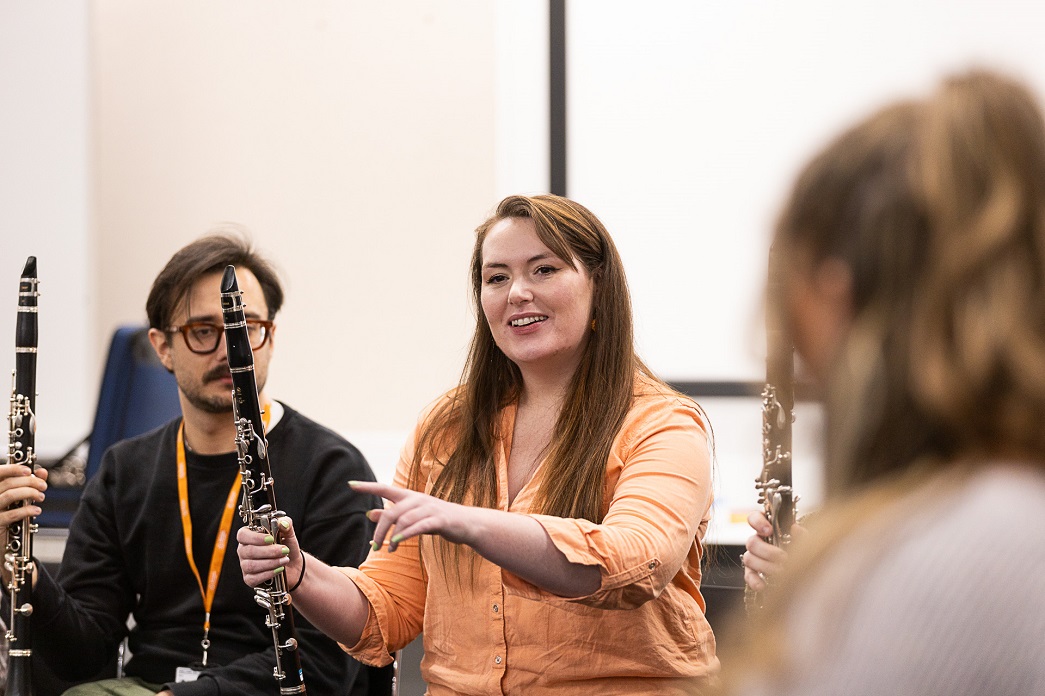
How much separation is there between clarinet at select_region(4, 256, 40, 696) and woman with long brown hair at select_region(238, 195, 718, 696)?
56 centimetres

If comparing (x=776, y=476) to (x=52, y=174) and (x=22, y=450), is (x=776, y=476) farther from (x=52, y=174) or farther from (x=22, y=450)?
(x=52, y=174)

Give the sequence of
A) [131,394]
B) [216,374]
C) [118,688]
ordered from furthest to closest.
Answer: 1. [131,394]
2. [216,374]
3. [118,688]

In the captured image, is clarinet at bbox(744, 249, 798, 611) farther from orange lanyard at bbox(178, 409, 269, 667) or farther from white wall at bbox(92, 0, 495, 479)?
white wall at bbox(92, 0, 495, 479)

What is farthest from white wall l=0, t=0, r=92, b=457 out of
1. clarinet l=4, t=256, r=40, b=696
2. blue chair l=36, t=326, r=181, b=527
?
clarinet l=4, t=256, r=40, b=696

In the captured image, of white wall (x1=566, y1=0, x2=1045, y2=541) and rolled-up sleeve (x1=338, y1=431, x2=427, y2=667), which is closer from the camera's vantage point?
rolled-up sleeve (x1=338, y1=431, x2=427, y2=667)

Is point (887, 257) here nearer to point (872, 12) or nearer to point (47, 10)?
point (872, 12)

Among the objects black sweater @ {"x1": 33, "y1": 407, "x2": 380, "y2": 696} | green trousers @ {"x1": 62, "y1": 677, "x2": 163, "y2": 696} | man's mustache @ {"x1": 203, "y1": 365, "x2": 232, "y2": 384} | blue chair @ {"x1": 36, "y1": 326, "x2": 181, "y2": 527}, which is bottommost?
green trousers @ {"x1": 62, "y1": 677, "x2": 163, "y2": 696}

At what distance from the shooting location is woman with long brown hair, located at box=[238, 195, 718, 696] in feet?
5.51

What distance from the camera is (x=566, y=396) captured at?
6.20ft

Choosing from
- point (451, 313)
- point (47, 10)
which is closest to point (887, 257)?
point (451, 313)

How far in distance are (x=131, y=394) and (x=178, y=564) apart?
0.88 m

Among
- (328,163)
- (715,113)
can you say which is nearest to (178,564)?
(328,163)

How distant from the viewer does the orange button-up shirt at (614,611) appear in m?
1.61

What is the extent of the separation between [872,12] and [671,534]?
101 inches
